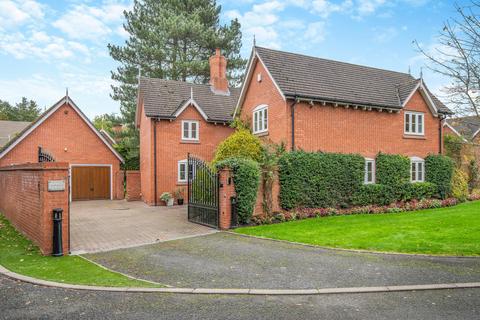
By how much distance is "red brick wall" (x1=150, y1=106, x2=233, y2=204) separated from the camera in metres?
22.0

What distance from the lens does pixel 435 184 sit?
20562 millimetres

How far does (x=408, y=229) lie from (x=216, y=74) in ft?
61.4

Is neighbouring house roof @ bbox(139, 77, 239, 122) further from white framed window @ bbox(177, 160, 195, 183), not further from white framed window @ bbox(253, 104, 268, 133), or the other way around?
white framed window @ bbox(253, 104, 268, 133)

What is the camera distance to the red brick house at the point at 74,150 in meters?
23.3

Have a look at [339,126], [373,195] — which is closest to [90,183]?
[339,126]

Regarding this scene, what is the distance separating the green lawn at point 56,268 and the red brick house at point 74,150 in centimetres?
1491

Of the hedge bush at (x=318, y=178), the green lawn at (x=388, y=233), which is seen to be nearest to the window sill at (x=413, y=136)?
the hedge bush at (x=318, y=178)

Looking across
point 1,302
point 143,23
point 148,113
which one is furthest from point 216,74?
point 1,302

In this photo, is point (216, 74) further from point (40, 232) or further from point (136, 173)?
point (40, 232)

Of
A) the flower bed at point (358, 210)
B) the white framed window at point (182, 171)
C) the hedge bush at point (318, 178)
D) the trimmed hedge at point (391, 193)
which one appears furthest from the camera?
the white framed window at point (182, 171)

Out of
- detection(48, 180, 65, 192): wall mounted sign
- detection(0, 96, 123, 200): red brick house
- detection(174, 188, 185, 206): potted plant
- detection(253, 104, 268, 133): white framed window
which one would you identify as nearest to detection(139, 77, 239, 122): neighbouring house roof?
detection(253, 104, 268, 133): white framed window

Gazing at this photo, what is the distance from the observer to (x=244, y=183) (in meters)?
13.5

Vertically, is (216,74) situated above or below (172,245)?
above

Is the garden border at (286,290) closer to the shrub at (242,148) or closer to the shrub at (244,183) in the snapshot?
the shrub at (244,183)
